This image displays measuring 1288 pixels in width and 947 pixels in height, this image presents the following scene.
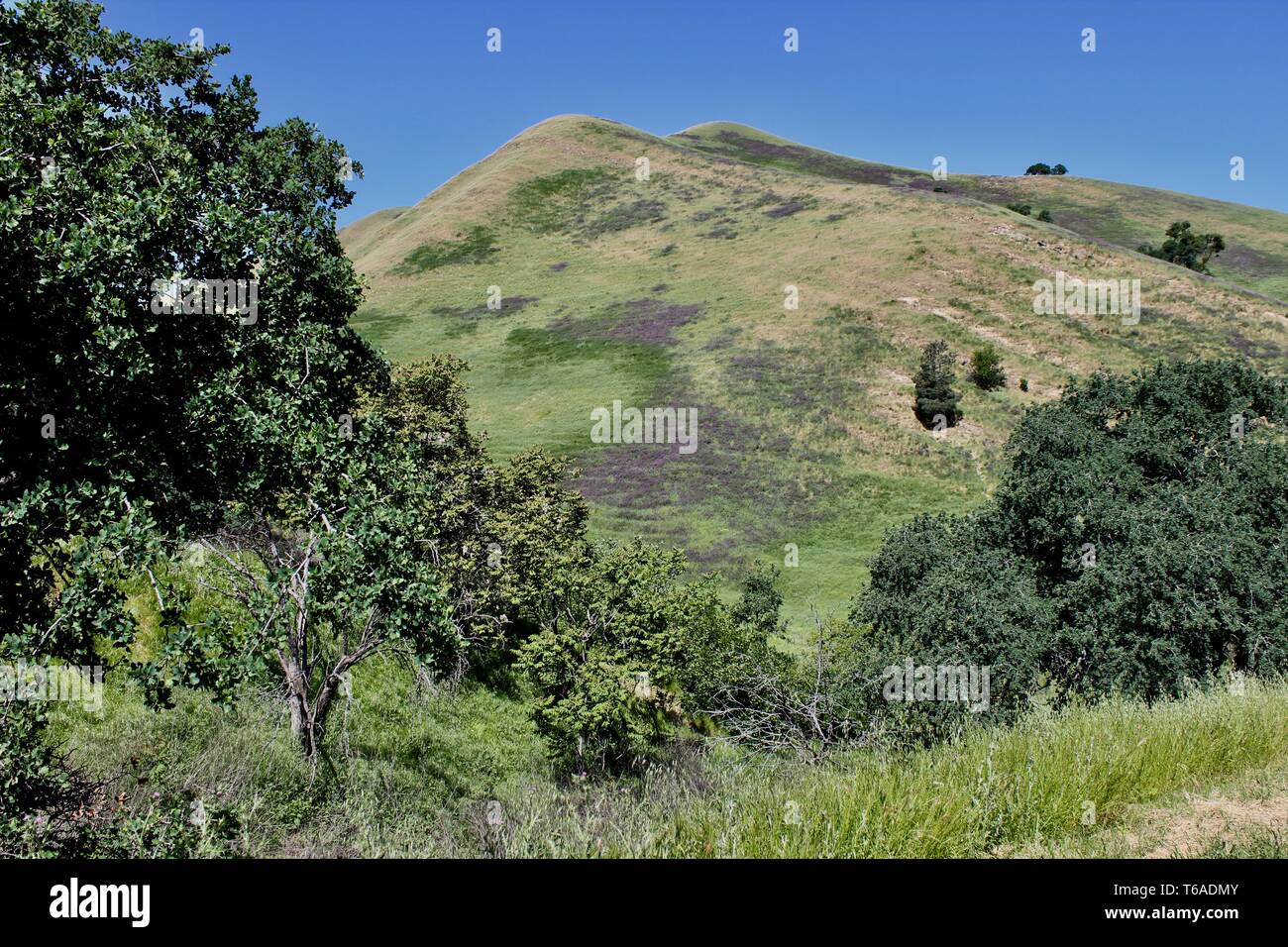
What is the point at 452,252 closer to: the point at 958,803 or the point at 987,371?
the point at 987,371

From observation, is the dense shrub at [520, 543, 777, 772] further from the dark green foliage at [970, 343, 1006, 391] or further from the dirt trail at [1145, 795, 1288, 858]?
the dark green foliage at [970, 343, 1006, 391]

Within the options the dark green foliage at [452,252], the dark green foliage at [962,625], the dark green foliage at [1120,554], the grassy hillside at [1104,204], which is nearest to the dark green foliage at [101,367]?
the dark green foliage at [962,625]

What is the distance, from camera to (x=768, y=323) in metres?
69.0

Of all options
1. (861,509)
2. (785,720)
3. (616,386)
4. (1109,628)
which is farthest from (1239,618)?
(616,386)

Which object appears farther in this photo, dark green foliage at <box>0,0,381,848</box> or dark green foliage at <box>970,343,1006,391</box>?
dark green foliage at <box>970,343,1006,391</box>

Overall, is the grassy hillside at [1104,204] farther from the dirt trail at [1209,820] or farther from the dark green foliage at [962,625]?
the dirt trail at [1209,820]

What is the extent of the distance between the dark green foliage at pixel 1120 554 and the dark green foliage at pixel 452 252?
8273cm

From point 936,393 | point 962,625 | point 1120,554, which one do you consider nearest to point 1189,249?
point 936,393

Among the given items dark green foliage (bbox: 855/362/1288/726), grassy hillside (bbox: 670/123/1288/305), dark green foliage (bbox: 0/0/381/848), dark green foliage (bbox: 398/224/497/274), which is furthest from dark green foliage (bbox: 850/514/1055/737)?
grassy hillside (bbox: 670/123/1288/305)

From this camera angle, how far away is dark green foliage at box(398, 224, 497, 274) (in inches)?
3669

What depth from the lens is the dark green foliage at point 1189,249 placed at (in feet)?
306

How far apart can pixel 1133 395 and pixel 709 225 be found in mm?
79287

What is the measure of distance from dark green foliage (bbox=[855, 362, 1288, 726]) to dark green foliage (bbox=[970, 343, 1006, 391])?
35.4 metres

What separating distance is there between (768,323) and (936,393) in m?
19.3
